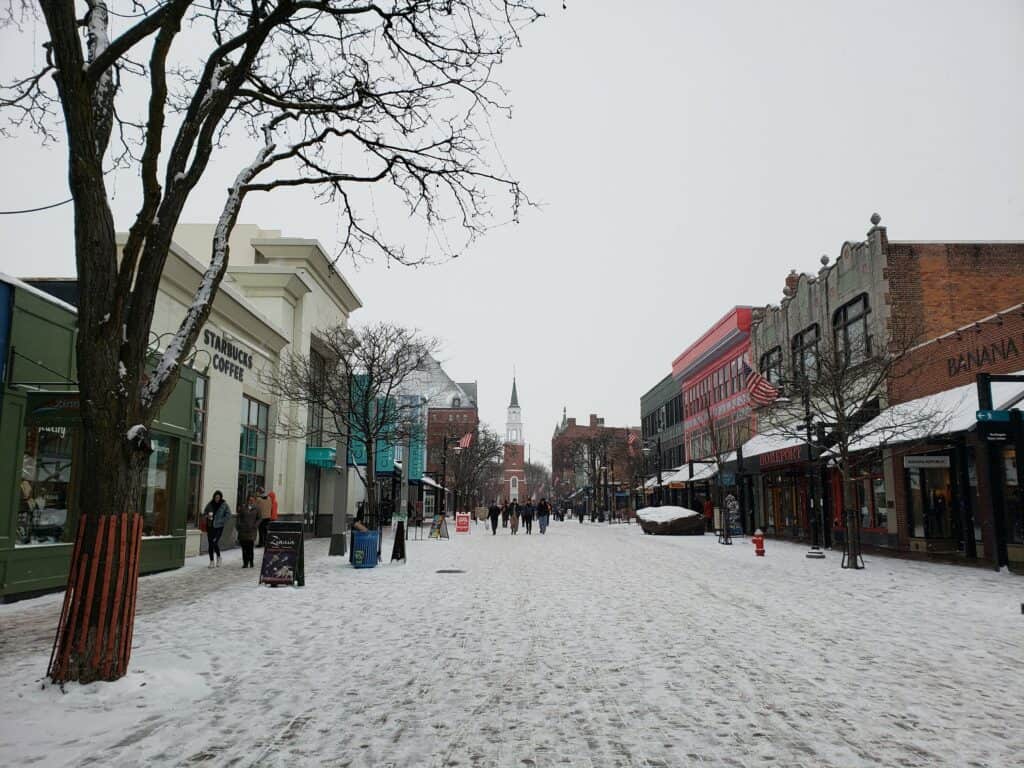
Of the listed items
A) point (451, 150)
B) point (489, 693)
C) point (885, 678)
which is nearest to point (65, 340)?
point (451, 150)

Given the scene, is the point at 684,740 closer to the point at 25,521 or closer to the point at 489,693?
the point at 489,693

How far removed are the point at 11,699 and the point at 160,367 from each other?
287 cm

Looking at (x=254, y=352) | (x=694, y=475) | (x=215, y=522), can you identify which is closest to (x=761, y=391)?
(x=694, y=475)

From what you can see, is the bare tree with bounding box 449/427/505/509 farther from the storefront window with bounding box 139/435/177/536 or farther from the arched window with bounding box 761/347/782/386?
the storefront window with bounding box 139/435/177/536

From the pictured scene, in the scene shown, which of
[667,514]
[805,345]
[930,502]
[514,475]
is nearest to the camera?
[930,502]

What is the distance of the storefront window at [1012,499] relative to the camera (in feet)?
55.1

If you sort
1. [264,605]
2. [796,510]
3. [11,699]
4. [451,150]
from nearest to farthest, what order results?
1. [11,699]
2. [451,150]
3. [264,605]
4. [796,510]

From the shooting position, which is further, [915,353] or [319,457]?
[319,457]

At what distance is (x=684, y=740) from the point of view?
4.85 meters

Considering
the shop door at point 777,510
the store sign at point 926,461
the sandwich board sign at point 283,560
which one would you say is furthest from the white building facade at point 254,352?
the shop door at point 777,510

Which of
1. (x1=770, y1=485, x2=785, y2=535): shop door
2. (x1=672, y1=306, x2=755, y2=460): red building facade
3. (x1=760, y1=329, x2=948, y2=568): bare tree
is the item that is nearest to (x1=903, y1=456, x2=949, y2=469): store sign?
(x1=760, y1=329, x2=948, y2=568): bare tree

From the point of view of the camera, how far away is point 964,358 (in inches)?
746

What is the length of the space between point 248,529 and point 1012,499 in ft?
57.5

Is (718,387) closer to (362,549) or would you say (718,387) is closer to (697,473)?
(697,473)
